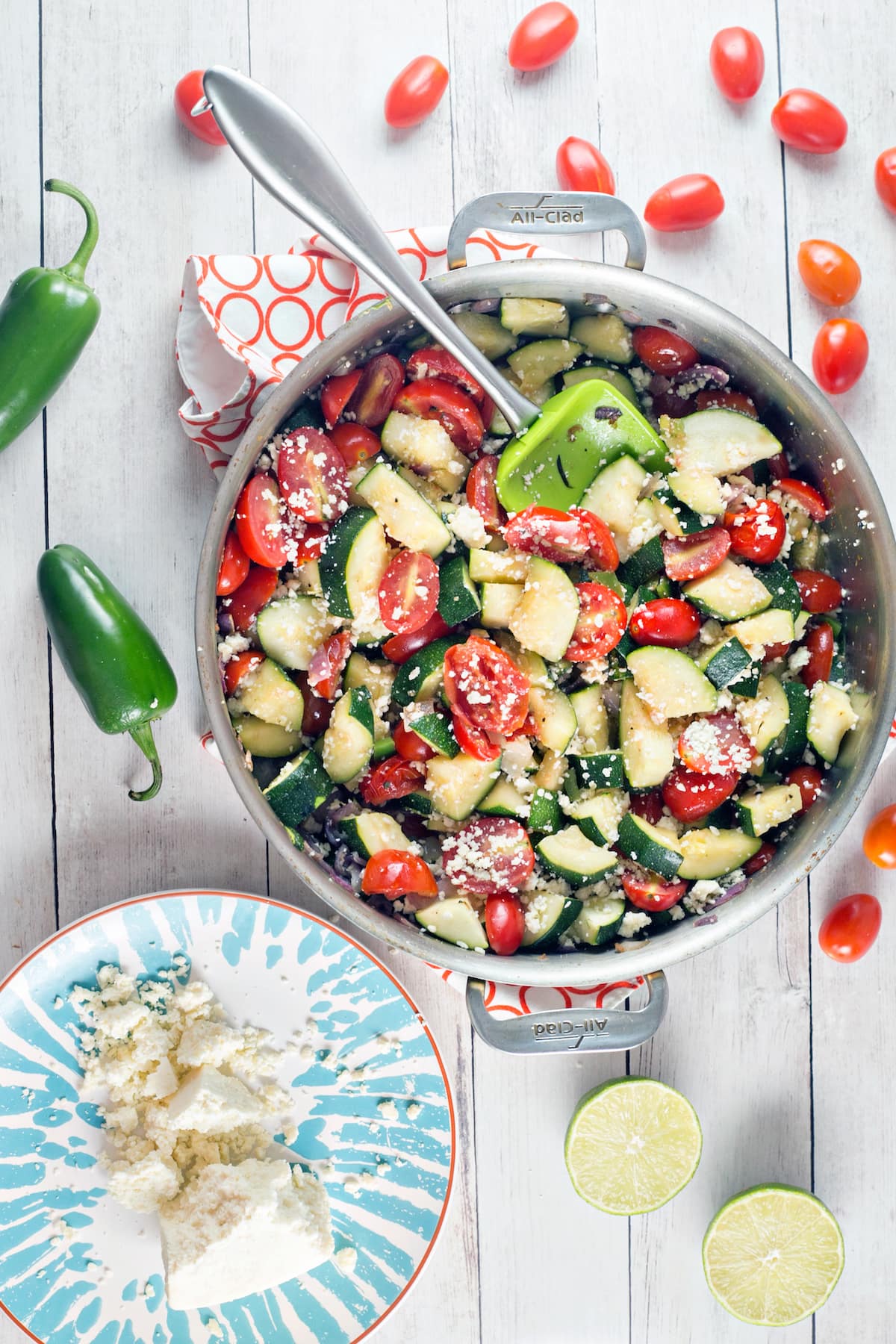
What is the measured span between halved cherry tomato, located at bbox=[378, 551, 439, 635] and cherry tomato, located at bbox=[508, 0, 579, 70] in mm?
1011

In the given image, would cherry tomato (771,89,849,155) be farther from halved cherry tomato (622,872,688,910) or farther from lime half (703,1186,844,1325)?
lime half (703,1186,844,1325)

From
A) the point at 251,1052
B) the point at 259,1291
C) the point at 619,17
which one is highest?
the point at 619,17

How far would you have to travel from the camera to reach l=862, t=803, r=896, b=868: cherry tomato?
1.97 m

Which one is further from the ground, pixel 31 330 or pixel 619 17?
pixel 619 17

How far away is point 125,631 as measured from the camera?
69.9 inches

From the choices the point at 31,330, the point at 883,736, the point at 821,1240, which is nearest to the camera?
the point at 883,736

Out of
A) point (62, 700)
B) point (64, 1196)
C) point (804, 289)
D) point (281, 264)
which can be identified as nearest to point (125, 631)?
point (62, 700)

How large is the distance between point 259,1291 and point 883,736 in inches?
57.7

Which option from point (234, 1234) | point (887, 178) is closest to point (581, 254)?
point (887, 178)

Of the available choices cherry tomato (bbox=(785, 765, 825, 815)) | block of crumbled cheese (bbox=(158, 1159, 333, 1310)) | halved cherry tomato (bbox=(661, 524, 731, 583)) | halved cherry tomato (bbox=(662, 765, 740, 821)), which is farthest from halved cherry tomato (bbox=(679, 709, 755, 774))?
block of crumbled cheese (bbox=(158, 1159, 333, 1310))

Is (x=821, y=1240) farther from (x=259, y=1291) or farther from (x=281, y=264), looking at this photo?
(x=281, y=264)

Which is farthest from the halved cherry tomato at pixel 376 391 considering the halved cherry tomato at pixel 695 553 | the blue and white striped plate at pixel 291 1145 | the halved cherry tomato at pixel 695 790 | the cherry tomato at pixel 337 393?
the blue and white striped plate at pixel 291 1145

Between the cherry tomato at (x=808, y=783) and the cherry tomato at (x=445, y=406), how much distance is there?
2.44 ft

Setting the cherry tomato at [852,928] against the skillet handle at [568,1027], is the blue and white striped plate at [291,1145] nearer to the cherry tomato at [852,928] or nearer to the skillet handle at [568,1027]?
the skillet handle at [568,1027]
